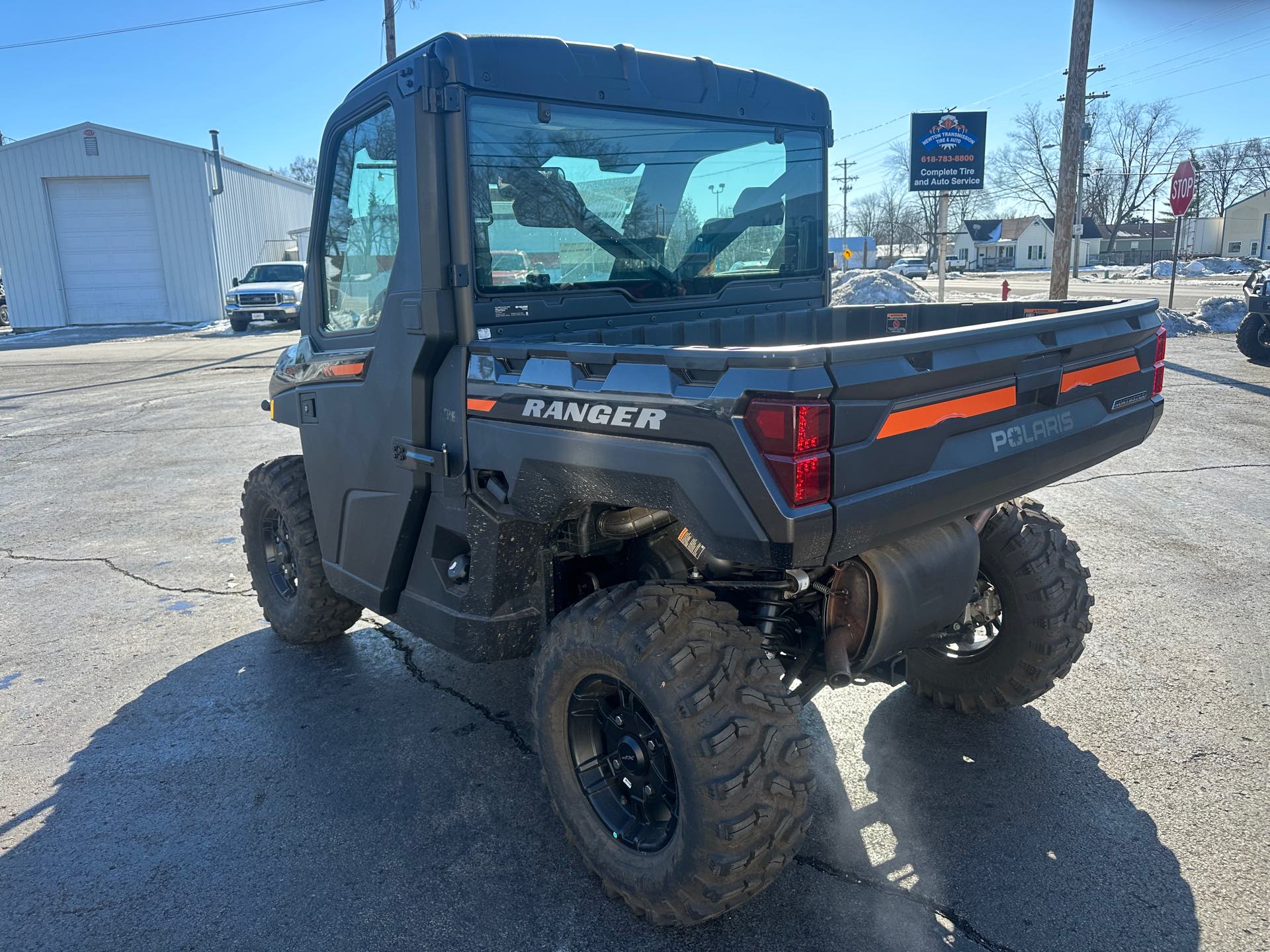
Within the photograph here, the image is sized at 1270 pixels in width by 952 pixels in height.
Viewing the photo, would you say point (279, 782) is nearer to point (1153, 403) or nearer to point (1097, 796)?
point (1097, 796)

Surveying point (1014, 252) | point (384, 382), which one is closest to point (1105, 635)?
point (384, 382)

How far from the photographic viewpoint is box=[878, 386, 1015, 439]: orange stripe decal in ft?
7.64

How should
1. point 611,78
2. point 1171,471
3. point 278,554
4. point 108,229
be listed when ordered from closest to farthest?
1. point 611,78
2. point 278,554
3. point 1171,471
4. point 108,229

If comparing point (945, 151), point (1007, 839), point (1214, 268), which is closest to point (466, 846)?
point (1007, 839)

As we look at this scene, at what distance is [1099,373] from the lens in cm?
300

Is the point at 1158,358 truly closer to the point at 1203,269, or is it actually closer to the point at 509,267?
the point at 509,267

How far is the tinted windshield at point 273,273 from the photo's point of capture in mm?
25625

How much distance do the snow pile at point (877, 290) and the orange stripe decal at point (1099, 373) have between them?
16.7m

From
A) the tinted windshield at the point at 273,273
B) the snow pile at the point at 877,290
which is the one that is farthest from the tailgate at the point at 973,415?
the tinted windshield at the point at 273,273

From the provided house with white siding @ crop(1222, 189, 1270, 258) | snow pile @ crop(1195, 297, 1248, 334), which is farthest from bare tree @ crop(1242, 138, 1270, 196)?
snow pile @ crop(1195, 297, 1248, 334)

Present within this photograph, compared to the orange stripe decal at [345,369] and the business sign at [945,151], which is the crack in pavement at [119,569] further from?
the business sign at [945,151]

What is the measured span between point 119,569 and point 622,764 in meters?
4.68

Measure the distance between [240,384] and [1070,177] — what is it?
A: 46.6 feet

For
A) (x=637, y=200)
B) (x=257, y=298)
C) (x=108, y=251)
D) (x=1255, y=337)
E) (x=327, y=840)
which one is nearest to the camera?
(x=327, y=840)
